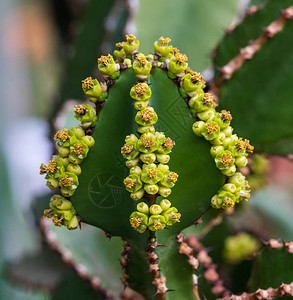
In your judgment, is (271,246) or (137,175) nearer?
(137,175)

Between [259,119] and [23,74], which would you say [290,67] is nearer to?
[259,119]

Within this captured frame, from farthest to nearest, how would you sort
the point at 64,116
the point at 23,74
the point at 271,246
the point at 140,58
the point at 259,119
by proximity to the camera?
the point at 23,74, the point at 64,116, the point at 259,119, the point at 271,246, the point at 140,58

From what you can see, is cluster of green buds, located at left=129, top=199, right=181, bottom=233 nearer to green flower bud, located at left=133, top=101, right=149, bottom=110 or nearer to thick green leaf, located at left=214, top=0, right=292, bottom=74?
green flower bud, located at left=133, top=101, right=149, bottom=110

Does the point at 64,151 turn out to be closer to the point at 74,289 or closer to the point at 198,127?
the point at 198,127

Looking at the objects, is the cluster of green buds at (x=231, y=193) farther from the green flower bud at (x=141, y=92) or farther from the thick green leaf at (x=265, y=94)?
the thick green leaf at (x=265, y=94)

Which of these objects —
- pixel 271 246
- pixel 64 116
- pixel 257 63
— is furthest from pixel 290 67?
pixel 64 116
